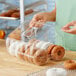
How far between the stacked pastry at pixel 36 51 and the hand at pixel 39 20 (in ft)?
0.53

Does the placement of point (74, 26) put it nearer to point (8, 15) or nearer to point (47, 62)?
point (47, 62)

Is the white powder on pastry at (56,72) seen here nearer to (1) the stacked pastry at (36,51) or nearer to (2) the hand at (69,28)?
(1) the stacked pastry at (36,51)

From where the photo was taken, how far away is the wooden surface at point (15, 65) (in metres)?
1.08

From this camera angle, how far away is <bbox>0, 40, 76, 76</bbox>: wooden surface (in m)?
1.08

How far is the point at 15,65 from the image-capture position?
1192 millimetres

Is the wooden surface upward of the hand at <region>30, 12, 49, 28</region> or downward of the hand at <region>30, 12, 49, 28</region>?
downward

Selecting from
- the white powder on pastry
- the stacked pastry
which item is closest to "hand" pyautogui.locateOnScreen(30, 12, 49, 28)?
the stacked pastry

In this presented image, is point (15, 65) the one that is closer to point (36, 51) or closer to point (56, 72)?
point (36, 51)

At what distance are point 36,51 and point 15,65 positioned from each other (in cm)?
12

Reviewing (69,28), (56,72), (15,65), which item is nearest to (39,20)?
(69,28)

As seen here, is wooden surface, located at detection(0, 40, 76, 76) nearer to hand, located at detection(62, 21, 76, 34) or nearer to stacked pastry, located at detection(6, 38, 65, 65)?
stacked pastry, located at detection(6, 38, 65, 65)

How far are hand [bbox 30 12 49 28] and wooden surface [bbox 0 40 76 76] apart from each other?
23 cm

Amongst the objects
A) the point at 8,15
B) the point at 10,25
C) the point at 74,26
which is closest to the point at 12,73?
the point at 74,26

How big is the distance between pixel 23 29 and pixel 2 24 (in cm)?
96
